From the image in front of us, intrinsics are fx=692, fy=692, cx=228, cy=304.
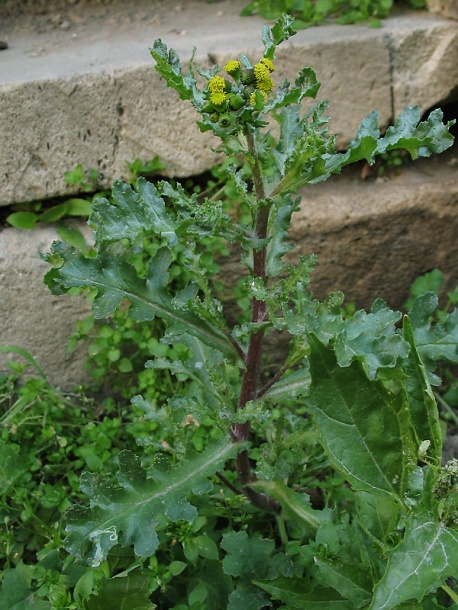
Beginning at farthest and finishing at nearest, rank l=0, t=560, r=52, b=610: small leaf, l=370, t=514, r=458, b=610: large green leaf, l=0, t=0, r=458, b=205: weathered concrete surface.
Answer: l=0, t=0, r=458, b=205: weathered concrete surface → l=0, t=560, r=52, b=610: small leaf → l=370, t=514, r=458, b=610: large green leaf

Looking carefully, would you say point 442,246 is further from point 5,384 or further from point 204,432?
point 5,384

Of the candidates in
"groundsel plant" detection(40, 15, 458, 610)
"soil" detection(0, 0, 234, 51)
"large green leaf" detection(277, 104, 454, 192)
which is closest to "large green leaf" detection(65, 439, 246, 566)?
"groundsel plant" detection(40, 15, 458, 610)

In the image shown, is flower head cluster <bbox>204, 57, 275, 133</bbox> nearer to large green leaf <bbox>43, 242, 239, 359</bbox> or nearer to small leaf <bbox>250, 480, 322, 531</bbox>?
large green leaf <bbox>43, 242, 239, 359</bbox>

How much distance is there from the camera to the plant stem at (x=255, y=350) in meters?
1.57

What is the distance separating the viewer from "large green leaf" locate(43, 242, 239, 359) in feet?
5.73

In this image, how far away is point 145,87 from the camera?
2537 mm

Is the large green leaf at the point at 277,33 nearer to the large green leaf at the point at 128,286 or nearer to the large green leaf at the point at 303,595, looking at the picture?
the large green leaf at the point at 128,286

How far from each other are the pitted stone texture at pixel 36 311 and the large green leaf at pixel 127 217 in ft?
3.11

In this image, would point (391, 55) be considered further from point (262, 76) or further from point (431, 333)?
point (262, 76)

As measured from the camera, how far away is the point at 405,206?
9.20ft

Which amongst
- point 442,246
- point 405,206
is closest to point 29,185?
point 405,206

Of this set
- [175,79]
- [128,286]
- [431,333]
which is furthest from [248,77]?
[431,333]

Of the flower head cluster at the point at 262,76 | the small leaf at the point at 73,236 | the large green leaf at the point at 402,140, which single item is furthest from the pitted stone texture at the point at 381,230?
the flower head cluster at the point at 262,76

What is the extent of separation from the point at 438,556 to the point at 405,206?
1.75 metres
